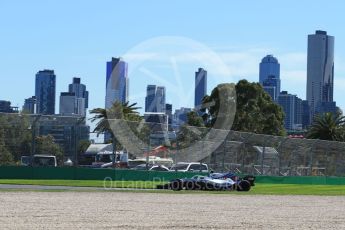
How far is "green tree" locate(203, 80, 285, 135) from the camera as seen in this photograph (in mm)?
93562

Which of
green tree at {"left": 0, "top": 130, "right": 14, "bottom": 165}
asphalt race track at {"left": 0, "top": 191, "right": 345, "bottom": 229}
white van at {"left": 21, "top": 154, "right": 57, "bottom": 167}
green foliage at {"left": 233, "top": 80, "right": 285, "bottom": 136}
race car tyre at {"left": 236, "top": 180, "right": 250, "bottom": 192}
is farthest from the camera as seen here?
green foliage at {"left": 233, "top": 80, "right": 285, "bottom": 136}

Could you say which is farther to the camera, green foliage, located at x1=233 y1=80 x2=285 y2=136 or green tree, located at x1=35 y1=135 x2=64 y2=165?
green foliage, located at x1=233 y1=80 x2=285 y2=136

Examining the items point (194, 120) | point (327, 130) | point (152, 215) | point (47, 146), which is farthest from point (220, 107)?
point (152, 215)

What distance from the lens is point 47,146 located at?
152ft

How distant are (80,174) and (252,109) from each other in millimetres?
47615

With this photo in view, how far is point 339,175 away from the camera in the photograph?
6150 centimetres

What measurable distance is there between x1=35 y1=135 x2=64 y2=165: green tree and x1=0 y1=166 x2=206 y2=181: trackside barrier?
6.30ft

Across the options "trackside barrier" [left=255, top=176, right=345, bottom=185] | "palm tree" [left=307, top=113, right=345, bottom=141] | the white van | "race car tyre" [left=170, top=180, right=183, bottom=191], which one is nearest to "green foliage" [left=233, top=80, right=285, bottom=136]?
"palm tree" [left=307, top=113, right=345, bottom=141]

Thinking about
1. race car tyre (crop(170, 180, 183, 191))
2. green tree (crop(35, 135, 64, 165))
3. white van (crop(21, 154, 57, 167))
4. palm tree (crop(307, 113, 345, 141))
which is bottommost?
race car tyre (crop(170, 180, 183, 191))

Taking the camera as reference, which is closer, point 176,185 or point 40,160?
point 176,185

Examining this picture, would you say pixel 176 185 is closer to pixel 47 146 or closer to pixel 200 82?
pixel 47 146

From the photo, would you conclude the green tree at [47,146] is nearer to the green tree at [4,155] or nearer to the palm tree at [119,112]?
Answer: the green tree at [4,155]

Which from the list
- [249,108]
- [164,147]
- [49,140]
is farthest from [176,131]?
[249,108]

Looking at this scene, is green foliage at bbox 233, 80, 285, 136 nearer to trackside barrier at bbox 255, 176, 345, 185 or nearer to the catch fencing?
the catch fencing
